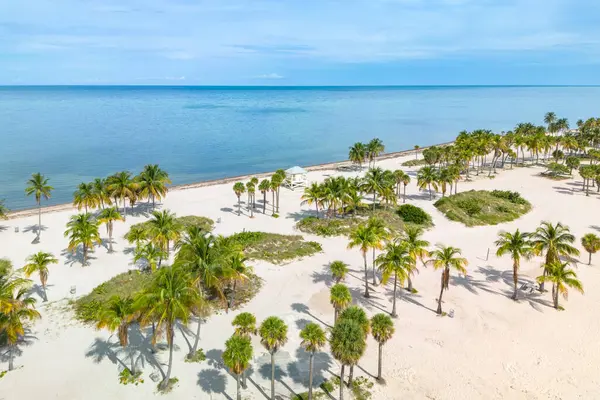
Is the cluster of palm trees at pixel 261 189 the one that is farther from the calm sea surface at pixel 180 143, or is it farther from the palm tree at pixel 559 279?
the palm tree at pixel 559 279

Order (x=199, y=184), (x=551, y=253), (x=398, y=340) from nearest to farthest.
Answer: (x=398, y=340) → (x=551, y=253) → (x=199, y=184)

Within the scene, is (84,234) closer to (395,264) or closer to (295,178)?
(395,264)

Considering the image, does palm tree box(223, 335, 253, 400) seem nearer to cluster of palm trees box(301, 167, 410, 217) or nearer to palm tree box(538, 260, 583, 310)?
palm tree box(538, 260, 583, 310)

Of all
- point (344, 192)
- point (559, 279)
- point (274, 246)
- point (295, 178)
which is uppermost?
point (344, 192)

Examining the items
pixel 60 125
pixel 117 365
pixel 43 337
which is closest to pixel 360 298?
pixel 117 365

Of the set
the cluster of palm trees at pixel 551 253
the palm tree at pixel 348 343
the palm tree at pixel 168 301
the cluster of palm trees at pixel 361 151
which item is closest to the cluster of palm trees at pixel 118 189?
the palm tree at pixel 168 301

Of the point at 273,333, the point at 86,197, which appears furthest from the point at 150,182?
the point at 273,333
